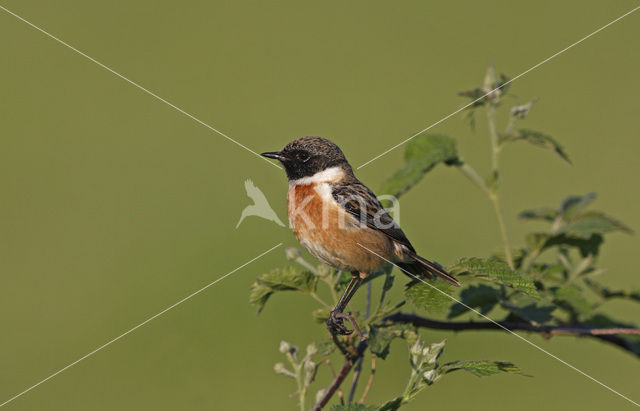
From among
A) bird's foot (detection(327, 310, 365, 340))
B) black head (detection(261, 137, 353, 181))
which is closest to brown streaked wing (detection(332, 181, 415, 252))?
black head (detection(261, 137, 353, 181))

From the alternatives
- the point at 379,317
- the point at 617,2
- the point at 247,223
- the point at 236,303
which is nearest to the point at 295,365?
the point at 379,317

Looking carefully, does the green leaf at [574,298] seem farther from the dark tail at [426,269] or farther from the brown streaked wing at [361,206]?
the brown streaked wing at [361,206]

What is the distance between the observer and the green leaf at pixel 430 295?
1.92 metres

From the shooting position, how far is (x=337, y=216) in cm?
247

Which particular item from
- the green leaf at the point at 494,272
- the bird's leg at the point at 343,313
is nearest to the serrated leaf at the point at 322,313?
the bird's leg at the point at 343,313

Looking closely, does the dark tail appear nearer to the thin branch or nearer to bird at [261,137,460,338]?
bird at [261,137,460,338]

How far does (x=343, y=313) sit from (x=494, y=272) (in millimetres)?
500

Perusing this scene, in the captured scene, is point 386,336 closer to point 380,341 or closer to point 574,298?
point 380,341

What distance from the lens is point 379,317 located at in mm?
2113

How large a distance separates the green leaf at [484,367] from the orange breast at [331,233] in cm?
60

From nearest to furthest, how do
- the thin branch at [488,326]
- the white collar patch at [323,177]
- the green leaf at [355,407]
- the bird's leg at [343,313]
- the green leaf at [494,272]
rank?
the green leaf at [355,407] → the green leaf at [494,272] → the bird's leg at [343,313] → the thin branch at [488,326] → the white collar patch at [323,177]

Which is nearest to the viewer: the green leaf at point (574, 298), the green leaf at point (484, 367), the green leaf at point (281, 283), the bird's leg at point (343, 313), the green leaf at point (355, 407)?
the green leaf at point (355, 407)

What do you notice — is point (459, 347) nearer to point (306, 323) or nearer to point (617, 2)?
point (306, 323)

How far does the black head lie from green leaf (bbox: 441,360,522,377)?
1.01 metres
